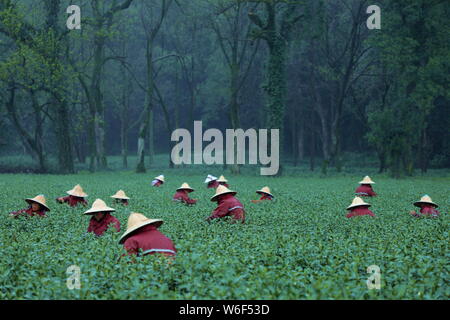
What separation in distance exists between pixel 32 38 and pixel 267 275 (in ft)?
95.6

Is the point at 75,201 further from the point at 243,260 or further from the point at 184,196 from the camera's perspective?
the point at 243,260

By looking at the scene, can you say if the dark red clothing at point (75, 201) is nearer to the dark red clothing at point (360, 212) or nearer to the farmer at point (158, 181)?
the dark red clothing at point (360, 212)

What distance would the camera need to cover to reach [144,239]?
725 cm

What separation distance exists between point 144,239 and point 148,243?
0.09 m

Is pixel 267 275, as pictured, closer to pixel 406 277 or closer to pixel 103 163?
pixel 406 277

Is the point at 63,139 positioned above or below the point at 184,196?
above

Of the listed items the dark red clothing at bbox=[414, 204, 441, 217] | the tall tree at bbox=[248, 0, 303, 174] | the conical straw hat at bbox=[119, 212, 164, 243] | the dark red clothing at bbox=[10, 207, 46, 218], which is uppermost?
the tall tree at bbox=[248, 0, 303, 174]

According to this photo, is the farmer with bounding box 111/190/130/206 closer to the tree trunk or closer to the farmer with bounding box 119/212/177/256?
the farmer with bounding box 119/212/177/256

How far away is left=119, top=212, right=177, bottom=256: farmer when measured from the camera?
715cm

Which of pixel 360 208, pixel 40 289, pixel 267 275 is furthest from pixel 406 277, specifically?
pixel 360 208

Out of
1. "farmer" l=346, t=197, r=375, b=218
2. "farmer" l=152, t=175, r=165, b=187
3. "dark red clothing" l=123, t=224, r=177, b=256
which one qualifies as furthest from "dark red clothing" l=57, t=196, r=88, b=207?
"farmer" l=152, t=175, r=165, b=187

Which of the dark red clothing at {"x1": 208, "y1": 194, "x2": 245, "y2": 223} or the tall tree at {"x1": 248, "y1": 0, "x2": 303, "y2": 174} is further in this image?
the tall tree at {"x1": 248, "y1": 0, "x2": 303, "y2": 174}

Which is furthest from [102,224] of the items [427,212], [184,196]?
[427,212]

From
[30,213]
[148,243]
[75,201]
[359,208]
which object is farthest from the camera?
[75,201]
